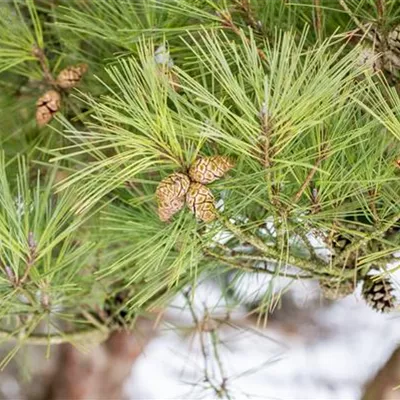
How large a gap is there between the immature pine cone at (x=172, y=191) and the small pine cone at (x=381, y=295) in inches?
8.0

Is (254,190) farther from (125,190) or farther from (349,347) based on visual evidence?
(349,347)

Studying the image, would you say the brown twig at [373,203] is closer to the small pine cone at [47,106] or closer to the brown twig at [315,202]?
the brown twig at [315,202]

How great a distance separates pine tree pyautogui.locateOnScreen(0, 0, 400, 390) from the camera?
1.90 ft

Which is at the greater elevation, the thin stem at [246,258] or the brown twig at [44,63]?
the brown twig at [44,63]

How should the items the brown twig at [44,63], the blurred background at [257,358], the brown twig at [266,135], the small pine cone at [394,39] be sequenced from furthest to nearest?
the blurred background at [257,358]
the brown twig at [44,63]
the small pine cone at [394,39]
the brown twig at [266,135]

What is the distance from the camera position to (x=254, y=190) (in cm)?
63

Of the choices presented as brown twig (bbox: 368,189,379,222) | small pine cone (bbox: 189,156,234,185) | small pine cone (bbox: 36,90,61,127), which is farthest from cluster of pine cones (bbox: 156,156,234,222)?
small pine cone (bbox: 36,90,61,127)

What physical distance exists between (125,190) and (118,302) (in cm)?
20

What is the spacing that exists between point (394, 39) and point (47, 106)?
321mm

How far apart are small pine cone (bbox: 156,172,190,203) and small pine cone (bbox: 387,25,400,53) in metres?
0.20

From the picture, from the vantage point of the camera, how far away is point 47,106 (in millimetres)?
813

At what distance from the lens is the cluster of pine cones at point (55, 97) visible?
0.81 m

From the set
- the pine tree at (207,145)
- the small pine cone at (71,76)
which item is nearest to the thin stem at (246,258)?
the pine tree at (207,145)

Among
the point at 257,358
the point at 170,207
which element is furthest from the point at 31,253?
the point at 257,358
